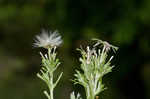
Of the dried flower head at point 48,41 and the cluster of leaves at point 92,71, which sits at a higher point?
the dried flower head at point 48,41

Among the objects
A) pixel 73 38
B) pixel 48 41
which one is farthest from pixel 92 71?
pixel 73 38

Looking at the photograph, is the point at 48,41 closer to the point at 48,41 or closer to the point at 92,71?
the point at 48,41

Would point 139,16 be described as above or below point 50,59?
above

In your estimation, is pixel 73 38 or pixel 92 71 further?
pixel 73 38

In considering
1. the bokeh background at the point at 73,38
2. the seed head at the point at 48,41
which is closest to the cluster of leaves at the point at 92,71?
the seed head at the point at 48,41

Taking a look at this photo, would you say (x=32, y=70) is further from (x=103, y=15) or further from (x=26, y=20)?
(x=103, y=15)

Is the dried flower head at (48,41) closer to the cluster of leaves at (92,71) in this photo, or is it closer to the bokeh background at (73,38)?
the cluster of leaves at (92,71)

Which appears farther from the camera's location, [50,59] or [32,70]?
[32,70]

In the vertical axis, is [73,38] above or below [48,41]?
above

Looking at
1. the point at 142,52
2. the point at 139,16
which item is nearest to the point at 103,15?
the point at 139,16
